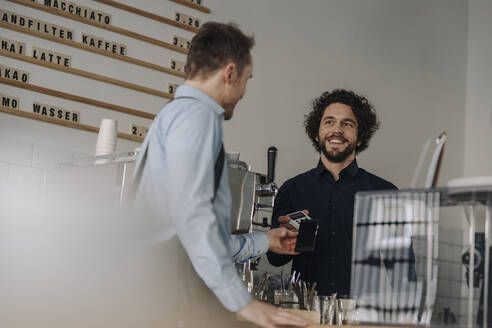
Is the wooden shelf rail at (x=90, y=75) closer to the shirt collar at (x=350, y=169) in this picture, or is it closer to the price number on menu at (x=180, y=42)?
the price number on menu at (x=180, y=42)

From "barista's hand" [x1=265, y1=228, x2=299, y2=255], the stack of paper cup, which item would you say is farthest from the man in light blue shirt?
the stack of paper cup

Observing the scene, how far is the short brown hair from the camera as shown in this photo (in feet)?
5.32

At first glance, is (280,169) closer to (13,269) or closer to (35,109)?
(35,109)

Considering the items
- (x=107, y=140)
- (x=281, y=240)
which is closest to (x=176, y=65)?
(x=107, y=140)

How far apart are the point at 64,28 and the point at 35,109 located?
0.39 metres

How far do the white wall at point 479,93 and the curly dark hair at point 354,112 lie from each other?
1.20 meters

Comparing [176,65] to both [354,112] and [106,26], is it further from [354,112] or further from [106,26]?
[354,112]

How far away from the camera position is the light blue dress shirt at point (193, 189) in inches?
55.4

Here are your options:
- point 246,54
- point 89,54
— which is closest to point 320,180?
point 89,54

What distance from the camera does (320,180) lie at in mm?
3004

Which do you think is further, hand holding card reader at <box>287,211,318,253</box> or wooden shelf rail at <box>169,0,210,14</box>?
wooden shelf rail at <box>169,0,210,14</box>

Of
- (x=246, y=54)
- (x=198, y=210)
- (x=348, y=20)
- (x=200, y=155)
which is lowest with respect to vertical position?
(x=198, y=210)

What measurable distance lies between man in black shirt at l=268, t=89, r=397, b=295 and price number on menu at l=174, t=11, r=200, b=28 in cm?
72

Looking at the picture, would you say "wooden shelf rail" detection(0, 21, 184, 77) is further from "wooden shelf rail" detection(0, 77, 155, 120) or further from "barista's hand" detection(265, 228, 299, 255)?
"barista's hand" detection(265, 228, 299, 255)
